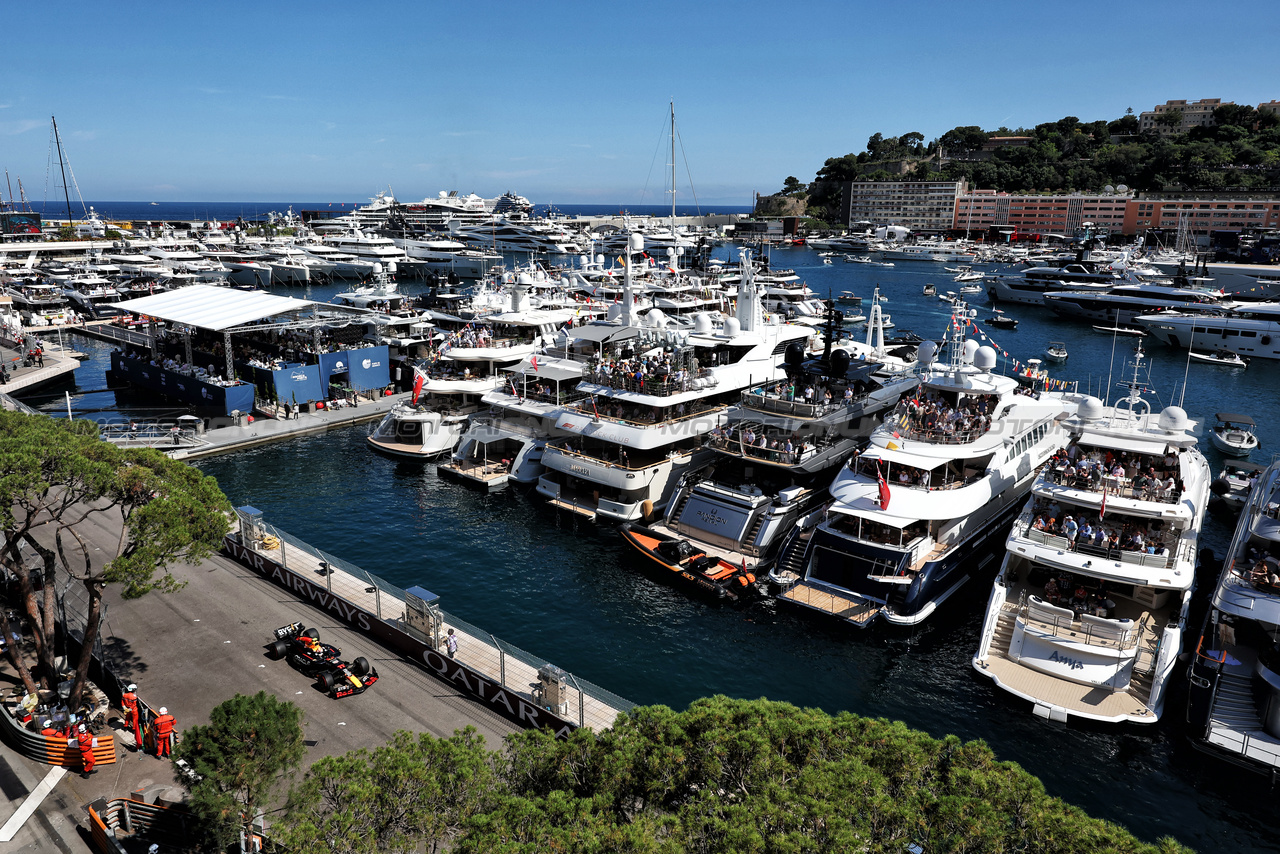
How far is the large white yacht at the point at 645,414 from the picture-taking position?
36.2 m

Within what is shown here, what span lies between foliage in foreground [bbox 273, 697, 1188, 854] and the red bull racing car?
799 cm

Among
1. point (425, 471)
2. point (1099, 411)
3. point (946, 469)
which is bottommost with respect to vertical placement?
point (425, 471)

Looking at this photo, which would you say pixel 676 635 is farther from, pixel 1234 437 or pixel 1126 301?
pixel 1126 301

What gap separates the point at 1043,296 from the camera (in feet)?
355

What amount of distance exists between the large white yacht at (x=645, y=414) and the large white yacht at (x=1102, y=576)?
47.8 feet

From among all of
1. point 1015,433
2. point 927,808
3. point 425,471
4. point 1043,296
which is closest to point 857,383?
point 1015,433

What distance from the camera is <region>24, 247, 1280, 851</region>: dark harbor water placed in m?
20.4

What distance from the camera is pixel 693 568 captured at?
3019 centimetres

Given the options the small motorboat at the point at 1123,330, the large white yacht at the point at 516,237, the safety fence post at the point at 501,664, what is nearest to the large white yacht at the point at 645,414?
the safety fence post at the point at 501,664

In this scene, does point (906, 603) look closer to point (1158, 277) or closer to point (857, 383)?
point (857, 383)

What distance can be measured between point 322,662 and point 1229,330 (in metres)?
86.9

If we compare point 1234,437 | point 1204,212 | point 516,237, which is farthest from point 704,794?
point 1204,212

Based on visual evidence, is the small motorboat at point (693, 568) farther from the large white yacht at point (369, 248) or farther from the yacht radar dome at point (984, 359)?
the large white yacht at point (369, 248)

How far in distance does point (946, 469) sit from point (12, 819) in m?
28.4
